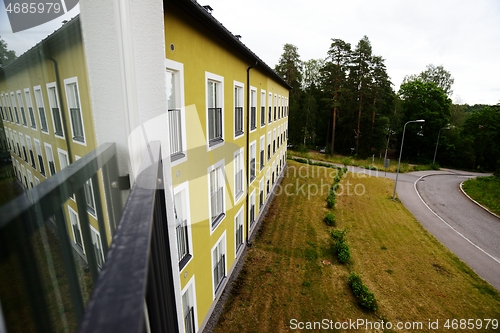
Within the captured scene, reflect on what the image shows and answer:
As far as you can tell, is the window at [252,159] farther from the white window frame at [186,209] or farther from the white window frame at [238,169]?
the white window frame at [186,209]

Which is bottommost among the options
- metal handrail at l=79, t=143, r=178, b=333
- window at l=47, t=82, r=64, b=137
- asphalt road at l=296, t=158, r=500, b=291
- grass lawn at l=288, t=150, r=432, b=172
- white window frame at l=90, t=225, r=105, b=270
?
asphalt road at l=296, t=158, r=500, b=291

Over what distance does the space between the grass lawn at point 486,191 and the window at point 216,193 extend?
23029 mm

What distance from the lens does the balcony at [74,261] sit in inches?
16.3

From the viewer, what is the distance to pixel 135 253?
0.56 m

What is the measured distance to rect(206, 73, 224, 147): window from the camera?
261 inches

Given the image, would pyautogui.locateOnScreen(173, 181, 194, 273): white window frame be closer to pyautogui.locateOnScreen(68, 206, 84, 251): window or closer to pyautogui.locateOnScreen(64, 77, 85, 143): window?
pyautogui.locateOnScreen(64, 77, 85, 143): window

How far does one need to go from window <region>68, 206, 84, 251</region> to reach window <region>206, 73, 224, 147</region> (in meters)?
5.47

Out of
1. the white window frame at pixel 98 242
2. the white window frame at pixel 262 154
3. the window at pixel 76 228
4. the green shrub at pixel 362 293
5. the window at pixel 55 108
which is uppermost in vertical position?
the window at pixel 55 108

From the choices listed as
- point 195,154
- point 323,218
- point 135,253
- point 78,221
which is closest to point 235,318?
point 195,154

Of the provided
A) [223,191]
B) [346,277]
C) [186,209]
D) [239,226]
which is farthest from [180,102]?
[346,277]

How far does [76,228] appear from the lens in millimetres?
1190

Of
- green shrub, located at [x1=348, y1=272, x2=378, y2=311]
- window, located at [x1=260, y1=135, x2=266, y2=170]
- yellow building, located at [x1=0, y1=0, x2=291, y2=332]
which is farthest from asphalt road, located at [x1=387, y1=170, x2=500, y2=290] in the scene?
window, located at [x1=260, y1=135, x2=266, y2=170]

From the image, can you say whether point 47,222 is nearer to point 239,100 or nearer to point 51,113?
point 51,113

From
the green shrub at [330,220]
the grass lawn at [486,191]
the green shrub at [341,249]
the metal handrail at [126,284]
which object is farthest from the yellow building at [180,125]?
the grass lawn at [486,191]
